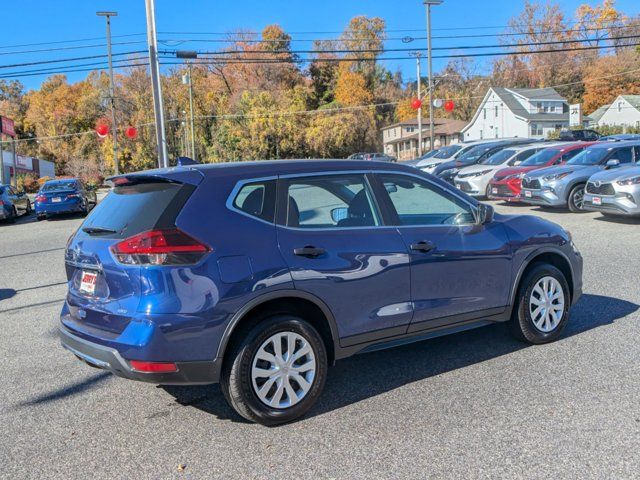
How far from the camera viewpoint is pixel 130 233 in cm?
370

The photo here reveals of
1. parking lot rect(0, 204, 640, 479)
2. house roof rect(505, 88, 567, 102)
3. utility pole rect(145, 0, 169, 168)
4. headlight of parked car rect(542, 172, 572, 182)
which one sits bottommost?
parking lot rect(0, 204, 640, 479)


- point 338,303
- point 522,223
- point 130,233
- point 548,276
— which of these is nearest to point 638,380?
point 548,276

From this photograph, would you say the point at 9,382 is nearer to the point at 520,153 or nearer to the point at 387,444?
the point at 387,444

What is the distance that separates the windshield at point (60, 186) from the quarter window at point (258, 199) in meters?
18.2

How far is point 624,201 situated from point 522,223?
26.6 feet

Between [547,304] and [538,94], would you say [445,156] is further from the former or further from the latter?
[538,94]

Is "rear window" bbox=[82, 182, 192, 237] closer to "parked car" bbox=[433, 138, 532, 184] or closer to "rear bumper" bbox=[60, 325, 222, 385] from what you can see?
"rear bumper" bbox=[60, 325, 222, 385]

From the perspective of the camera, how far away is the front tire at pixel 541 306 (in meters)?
5.09

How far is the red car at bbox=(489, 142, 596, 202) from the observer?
53.1ft

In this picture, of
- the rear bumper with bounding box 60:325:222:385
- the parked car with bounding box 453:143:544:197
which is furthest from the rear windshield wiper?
the parked car with bounding box 453:143:544:197

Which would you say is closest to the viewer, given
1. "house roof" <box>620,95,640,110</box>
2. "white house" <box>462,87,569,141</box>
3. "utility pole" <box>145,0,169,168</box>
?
"utility pole" <box>145,0,169,168</box>

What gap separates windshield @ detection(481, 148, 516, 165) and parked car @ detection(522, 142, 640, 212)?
4.34 m

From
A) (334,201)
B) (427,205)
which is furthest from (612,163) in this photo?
(334,201)

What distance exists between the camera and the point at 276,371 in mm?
3838
